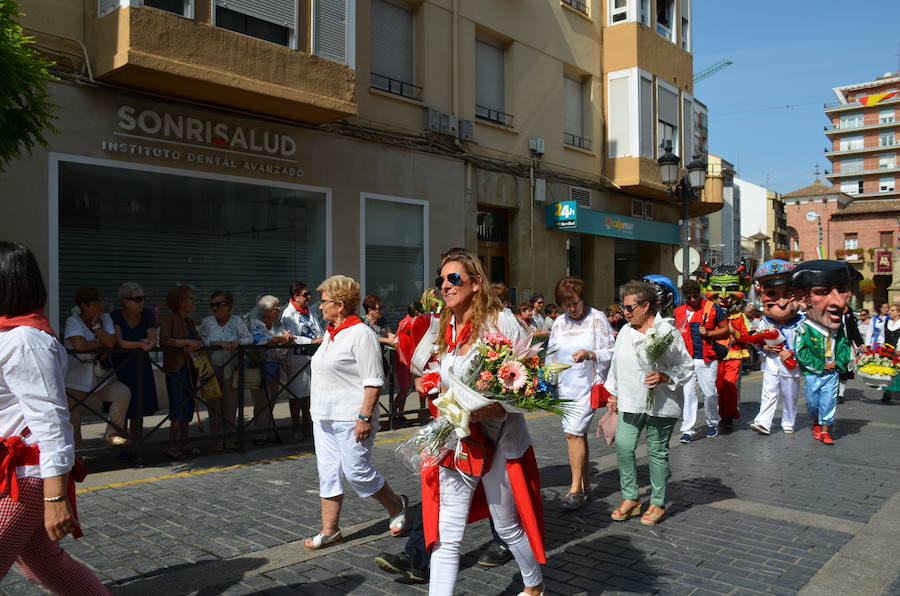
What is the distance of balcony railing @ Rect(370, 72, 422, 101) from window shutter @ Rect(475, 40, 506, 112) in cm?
193

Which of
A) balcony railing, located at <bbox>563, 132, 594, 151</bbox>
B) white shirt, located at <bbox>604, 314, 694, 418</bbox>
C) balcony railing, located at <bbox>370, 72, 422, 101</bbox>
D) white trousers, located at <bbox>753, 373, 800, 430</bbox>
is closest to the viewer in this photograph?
white shirt, located at <bbox>604, 314, 694, 418</bbox>

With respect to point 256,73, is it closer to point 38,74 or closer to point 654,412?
point 38,74

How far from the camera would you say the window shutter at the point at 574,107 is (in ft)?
62.5

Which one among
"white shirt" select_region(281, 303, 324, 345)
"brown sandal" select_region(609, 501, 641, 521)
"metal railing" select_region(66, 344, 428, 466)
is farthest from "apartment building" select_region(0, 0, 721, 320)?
"brown sandal" select_region(609, 501, 641, 521)

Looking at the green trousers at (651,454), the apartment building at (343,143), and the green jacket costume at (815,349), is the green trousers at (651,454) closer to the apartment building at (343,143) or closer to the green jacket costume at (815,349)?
the green jacket costume at (815,349)

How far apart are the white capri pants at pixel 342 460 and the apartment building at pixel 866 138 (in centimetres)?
9956

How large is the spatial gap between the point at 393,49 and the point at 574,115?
6.53m

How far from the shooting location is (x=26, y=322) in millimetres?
2832

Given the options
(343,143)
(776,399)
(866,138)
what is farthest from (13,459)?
(866,138)

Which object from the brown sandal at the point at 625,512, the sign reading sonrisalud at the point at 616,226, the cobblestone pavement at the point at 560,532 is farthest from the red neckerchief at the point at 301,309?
the sign reading sonrisalud at the point at 616,226

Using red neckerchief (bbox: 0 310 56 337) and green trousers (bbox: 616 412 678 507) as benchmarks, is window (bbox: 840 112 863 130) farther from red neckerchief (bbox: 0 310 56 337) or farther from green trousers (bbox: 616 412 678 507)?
red neckerchief (bbox: 0 310 56 337)

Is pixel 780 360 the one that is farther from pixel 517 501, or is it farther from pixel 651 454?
pixel 517 501

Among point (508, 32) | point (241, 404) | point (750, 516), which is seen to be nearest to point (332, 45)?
point (508, 32)

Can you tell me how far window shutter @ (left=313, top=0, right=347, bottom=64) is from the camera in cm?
1209
